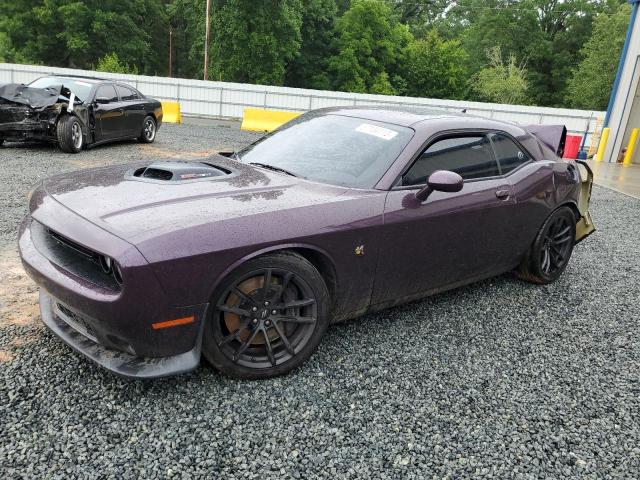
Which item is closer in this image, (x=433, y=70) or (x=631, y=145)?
Answer: (x=631, y=145)

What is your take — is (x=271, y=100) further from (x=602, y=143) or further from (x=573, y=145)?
→ (x=602, y=143)

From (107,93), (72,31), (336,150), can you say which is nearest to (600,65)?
(72,31)

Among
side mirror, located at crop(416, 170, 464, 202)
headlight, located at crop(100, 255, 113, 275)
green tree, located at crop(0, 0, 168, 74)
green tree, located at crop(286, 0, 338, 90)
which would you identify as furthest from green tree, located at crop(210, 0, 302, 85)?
headlight, located at crop(100, 255, 113, 275)

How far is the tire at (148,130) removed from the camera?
11930mm

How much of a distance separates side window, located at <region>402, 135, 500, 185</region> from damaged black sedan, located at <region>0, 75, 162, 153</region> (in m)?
8.13

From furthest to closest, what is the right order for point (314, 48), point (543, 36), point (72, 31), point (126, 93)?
point (543, 36), point (314, 48), point (72, 31), point (126, 93)

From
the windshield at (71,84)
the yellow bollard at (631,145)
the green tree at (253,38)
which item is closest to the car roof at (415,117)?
the windshield at (71,84)

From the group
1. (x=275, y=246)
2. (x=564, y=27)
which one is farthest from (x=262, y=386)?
(x=564, y=27)

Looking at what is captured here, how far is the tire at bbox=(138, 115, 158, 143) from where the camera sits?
11930 mm

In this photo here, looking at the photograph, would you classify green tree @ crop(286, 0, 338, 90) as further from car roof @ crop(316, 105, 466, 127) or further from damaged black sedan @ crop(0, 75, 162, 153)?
car roof @ crop(316, 105, 466, 127)

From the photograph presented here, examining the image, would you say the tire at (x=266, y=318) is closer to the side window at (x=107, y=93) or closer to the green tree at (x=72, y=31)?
the side window at (x=107, y=93)

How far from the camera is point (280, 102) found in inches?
923

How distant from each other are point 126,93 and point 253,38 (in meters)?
33.9

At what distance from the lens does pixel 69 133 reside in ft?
31.1
